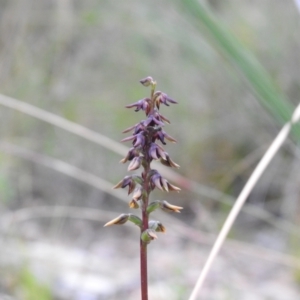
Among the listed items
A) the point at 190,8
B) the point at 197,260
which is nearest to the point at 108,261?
the point at 197,260

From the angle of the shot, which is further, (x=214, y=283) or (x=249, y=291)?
(x=214, y=283)

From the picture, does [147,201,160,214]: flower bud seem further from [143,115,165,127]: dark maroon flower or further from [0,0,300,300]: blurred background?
[0,0,300,300]: blurred background

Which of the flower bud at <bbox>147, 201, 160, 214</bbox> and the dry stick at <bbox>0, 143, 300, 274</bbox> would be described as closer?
the flower bud at <bbox>147, 201, 160, 214</bbox>

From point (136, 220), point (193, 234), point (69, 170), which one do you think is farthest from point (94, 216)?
point (136, 220)

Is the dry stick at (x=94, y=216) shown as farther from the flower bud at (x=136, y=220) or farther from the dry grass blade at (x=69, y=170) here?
the flower bud at (x=136, y=220)

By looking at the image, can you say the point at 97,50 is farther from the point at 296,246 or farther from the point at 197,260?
the point at 296,246

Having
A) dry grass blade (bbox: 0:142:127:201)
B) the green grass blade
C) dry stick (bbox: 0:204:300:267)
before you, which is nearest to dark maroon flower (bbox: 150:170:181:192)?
the green grass blade

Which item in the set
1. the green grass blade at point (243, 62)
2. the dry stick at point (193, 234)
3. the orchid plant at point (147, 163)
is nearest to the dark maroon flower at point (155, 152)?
the orchid plant at point (147, 163)

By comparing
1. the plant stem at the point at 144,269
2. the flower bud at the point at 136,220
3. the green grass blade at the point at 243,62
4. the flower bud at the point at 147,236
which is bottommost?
the plant stem at the point at 144,269
